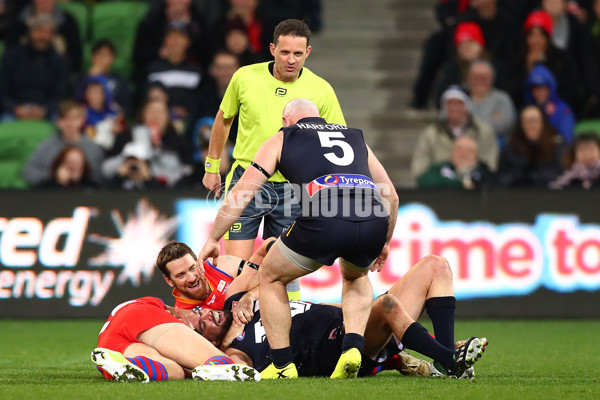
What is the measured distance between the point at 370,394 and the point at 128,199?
6.10m

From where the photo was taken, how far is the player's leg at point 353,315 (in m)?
6.16

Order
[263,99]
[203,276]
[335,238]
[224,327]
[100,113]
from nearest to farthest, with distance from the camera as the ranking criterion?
[335,238]
[224,327]
[203,276]
[263,99]
[100,113]

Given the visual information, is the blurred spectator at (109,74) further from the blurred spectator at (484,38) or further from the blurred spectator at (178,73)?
the blurred spectator at (484,38)

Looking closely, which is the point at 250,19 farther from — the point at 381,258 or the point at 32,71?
the point at 381,258

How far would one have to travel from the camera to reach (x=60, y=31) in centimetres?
1430

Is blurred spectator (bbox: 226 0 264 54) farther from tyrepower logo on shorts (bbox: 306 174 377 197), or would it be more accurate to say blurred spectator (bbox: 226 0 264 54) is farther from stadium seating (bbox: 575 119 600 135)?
tyrepower logo on shorts (bbox: 306 174 377 197)

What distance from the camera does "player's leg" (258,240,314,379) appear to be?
20.4 ft

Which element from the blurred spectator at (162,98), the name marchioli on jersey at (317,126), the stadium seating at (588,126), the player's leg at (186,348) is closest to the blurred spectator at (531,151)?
the stadium seating at (588,126)

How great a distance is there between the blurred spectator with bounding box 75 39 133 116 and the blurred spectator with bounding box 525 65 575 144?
17.1ft

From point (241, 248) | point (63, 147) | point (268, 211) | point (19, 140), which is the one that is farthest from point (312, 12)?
point (241, 248)

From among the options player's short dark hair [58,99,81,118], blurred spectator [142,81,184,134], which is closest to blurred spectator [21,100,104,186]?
player's short dark hair [58,99,81,118]

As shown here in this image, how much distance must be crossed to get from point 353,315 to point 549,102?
762 centimetres

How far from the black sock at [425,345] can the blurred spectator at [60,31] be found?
29.7ft

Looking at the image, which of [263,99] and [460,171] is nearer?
[263,99]
